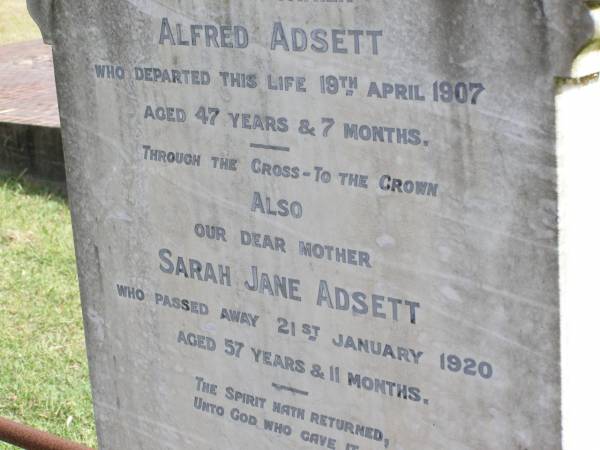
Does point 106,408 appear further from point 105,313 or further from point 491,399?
point 491,399

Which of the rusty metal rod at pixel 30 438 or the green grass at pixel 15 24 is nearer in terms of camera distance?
the rusty metal rod at pixel 30 438

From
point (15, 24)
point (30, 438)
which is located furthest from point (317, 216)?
point (15, 24)

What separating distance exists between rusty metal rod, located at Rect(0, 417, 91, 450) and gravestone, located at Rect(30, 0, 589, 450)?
14.8 inches

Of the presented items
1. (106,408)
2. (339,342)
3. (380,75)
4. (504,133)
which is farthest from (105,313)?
(504,133)

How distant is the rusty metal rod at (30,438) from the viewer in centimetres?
287

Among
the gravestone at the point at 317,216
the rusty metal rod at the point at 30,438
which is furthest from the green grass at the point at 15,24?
the rusty metal rod at the point at 30,438

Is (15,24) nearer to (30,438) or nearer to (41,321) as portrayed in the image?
(41,321)

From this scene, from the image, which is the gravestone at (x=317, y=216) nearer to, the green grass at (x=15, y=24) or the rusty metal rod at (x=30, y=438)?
the rusty metal rod at (x=30, y=438)

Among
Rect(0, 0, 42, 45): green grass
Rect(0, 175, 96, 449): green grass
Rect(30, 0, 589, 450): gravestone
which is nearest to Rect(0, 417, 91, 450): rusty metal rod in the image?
Rect(30, 0, 589, 450): gravestone

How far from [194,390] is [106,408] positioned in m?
0.39

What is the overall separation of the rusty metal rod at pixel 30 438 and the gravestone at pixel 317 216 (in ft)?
1.23

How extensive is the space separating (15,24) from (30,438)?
11479 mm

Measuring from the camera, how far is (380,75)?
8.16 feet

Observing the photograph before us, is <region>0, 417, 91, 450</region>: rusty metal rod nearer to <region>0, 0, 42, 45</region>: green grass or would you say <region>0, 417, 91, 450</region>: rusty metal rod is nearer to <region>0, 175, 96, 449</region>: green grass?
<region>0, 175, 96, 449</region>: green grass
